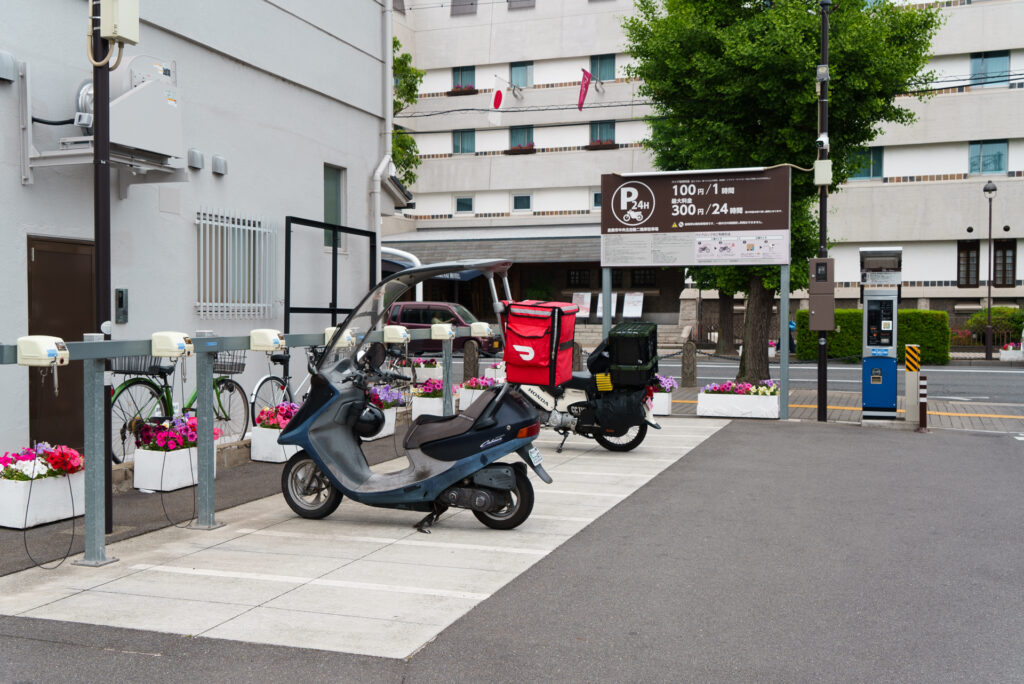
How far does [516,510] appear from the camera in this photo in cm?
721

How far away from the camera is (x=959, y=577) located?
600 cm

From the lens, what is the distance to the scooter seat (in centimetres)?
720

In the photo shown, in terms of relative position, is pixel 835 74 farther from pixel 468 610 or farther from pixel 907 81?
pixel 468 610

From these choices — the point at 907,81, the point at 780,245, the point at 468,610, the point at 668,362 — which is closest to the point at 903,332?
the point at 668,362

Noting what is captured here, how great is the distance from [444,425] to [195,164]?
5358 millimetres

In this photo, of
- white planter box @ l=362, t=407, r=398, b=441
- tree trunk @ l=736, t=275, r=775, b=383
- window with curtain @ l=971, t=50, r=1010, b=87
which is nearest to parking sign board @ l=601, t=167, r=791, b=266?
tree trunk @ l=736, t=275, r=775, b=383

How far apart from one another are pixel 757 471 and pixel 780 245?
243 inches

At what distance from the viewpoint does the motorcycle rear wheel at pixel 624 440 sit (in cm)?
1137

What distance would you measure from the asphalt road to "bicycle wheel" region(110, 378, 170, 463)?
4138 mm

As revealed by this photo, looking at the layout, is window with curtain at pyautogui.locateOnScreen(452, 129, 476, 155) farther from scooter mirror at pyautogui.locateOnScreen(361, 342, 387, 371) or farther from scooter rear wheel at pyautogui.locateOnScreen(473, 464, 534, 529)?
scooter rear wheel at pyautogui.locateOnScreen(473, 464, 534, 529)

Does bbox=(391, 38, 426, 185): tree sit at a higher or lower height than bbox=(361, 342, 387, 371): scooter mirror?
higher

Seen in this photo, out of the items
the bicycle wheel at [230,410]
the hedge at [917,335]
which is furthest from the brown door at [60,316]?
the hedge at [917,335]

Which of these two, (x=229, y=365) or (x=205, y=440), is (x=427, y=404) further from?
(x=205, y=440)

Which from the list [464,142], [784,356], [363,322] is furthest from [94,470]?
[464,142]
